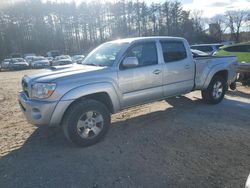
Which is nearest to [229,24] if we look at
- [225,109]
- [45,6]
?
[45,6]

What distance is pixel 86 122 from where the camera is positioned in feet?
15.9

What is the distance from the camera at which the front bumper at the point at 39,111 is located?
175 inches

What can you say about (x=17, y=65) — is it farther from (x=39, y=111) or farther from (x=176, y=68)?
(x=39, y=111)

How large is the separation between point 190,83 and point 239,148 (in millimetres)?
2417

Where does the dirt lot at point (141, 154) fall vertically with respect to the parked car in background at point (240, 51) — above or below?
below

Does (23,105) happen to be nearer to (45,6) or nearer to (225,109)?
(225,109)

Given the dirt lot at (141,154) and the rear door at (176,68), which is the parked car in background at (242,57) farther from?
the rear door at (176,68)

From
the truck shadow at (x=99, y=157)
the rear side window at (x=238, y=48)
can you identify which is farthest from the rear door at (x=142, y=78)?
the rear side window at (x=238, y=48)

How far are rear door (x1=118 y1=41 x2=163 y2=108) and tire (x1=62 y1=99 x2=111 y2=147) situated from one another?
595 millimetres

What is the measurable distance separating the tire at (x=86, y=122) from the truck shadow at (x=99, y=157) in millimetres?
175

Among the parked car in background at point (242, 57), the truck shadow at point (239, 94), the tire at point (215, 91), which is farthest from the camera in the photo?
the parked car in background at point (242, 57)

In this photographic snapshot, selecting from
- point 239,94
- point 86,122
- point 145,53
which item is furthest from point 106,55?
point 239,94

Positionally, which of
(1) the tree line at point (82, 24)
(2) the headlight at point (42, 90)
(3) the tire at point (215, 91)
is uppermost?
(1) the tree line at point (82, 24)

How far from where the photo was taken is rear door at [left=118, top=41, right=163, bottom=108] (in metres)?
5.30
